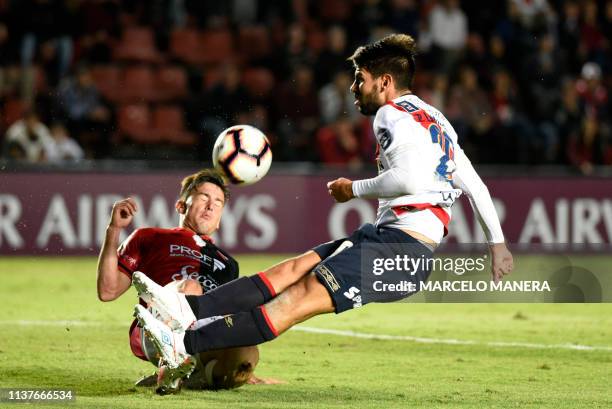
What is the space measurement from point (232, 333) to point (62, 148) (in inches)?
412

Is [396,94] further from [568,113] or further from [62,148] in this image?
[568,113]

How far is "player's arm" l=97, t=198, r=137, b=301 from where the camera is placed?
627cm

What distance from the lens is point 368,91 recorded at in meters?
6.62

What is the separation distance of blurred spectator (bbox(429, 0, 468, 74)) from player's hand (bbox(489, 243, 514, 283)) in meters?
12.2

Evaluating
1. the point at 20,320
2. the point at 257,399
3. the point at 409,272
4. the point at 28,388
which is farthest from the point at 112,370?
the point at 20,320

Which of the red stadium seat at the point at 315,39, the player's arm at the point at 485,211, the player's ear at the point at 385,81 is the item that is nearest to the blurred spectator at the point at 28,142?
the red stadium seat at the point at 315,39

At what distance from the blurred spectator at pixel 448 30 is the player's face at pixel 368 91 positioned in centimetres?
1217

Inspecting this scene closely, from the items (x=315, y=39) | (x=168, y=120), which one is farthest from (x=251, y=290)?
(x=315, y=39)

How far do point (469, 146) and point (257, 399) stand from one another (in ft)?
→ 36.7

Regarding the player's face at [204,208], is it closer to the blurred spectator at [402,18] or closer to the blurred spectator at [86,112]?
the blurred spectator at [86,112]

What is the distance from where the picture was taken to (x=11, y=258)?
49.1 feet

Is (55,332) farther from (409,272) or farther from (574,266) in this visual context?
(574,266)

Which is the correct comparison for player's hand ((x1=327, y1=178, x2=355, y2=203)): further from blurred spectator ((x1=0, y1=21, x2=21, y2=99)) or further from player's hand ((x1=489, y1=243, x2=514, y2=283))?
blurred spectator ((x1=0, y1=21, x2=21, y2=99))

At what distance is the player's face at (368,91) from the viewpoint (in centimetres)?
662
